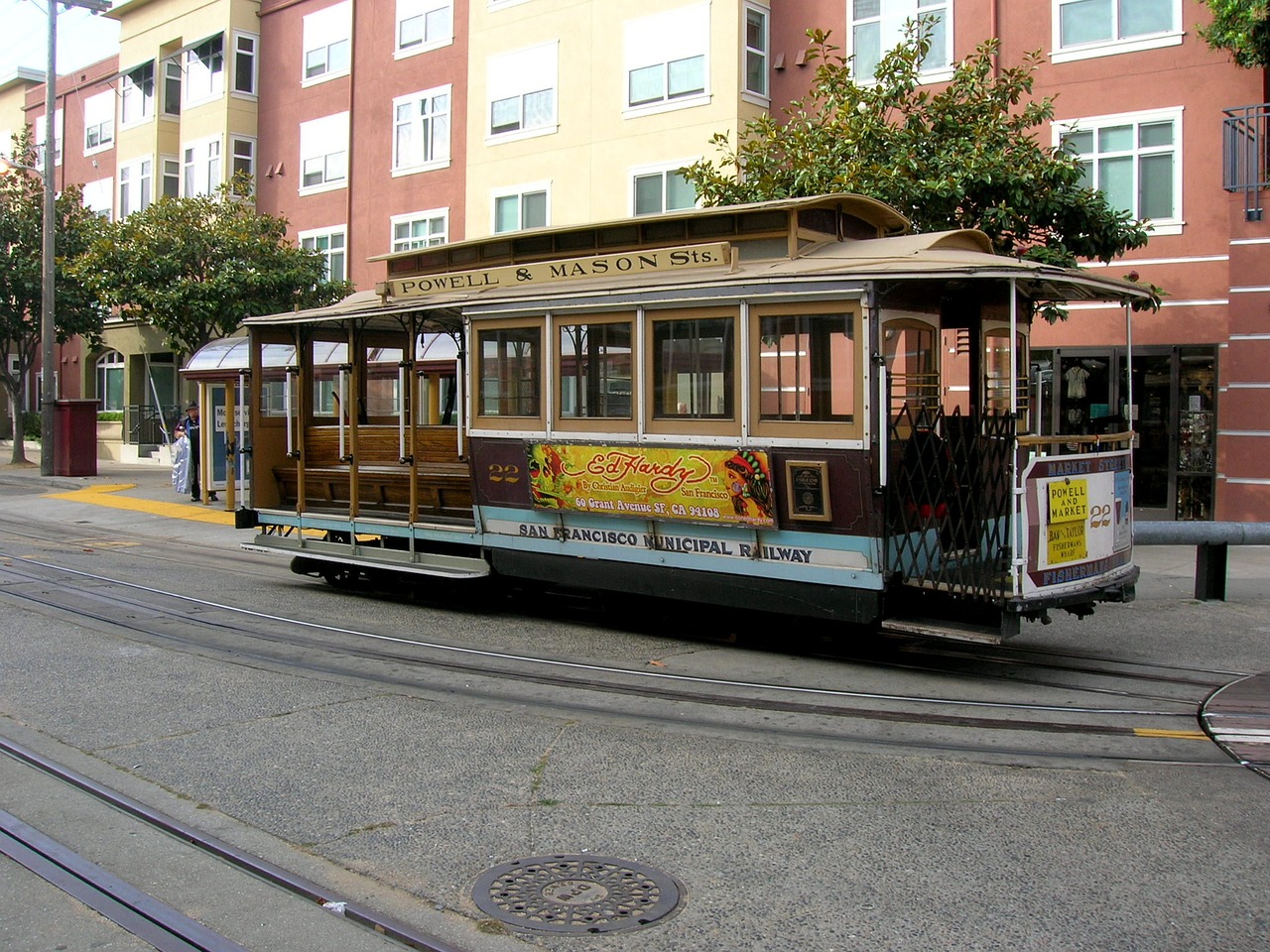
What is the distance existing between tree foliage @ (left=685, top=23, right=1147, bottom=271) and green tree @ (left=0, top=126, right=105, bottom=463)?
73.3 feet

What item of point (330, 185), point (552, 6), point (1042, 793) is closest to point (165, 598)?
point (1042, 793)

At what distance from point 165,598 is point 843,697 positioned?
703 centimetres

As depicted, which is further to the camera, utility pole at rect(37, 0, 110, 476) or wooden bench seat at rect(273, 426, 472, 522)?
utility pole at rect(37, 0, 110, 476)

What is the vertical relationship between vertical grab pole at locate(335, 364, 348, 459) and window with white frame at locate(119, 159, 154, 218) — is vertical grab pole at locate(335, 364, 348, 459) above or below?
below

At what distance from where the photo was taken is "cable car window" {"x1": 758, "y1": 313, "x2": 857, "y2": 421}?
8.36 metres

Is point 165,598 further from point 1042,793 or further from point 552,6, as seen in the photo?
point 552,6

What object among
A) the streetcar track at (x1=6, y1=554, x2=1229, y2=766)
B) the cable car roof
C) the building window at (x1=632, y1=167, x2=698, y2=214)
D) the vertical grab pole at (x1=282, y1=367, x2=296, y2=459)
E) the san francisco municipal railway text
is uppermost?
the building window at (x1=632, y1=167, x2=698, y2=214)

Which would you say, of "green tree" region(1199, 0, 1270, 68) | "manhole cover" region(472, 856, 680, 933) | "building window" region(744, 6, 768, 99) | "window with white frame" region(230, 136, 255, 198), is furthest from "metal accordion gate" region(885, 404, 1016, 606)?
"window with white frame" region(230, 136, 255, 198)

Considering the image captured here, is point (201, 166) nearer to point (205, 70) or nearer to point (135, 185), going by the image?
point (205, 70)

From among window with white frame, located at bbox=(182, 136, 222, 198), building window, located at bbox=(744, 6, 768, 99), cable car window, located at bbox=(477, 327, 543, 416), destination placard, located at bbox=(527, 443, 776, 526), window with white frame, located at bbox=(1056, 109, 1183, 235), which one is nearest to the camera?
destination placard, located at bbox=(527, 443, 776, 526)

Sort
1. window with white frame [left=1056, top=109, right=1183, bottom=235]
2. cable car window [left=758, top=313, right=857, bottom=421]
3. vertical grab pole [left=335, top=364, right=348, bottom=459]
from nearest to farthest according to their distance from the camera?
cable car window [left=758, top=313, right=857, bottom=421] → vertical grab pole [left=335, top=364, right=348, bottom=459] → window with white frame [left=1056, top=109, right=1183, bottom=235]

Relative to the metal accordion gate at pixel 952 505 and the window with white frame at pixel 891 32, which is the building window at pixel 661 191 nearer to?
the window with white frame at pixel 891 32

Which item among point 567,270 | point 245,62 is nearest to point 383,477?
point 567,270

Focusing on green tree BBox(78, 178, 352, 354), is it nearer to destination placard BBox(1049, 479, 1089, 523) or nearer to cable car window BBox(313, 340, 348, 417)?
cable car window BBox(313, 340, 348, 417)
